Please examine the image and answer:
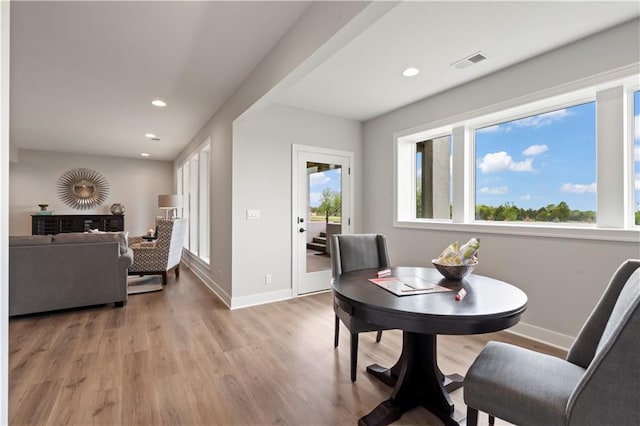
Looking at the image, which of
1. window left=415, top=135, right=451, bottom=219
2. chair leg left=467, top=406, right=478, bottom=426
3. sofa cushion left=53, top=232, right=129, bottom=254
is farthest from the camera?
window left=415, top=135, right=451, bottom=219

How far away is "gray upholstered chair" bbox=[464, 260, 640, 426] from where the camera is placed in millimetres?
873

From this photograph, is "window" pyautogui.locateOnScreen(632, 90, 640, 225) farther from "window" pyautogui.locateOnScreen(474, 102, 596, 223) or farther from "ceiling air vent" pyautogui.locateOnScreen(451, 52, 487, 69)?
"ceiling air vent" pyautogui.locateOnScreen(451, 52, 487, 69)

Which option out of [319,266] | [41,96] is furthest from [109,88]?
Answer: [319,266]

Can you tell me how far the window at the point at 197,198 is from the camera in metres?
5.32

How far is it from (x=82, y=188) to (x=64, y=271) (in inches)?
195

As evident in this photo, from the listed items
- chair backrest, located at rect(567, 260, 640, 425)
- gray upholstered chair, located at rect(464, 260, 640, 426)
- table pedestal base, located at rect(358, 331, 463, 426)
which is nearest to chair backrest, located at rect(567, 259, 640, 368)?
gray upholstered chair, located at rect(464, 260, 640, 426)

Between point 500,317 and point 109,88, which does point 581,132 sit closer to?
point 500,317

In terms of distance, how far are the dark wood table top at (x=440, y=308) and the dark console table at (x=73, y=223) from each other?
24.6 ft

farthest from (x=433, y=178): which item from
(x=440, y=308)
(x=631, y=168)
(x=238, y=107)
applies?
(x=440, y=308)

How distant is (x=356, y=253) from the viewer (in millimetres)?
2520

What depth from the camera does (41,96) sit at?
3.61m

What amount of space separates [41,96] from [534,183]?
18.2 feet

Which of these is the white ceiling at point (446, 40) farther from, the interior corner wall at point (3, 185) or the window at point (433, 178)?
the interior corner wall at point (3, 185)

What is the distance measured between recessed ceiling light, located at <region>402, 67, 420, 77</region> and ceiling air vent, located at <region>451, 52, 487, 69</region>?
0.32m
